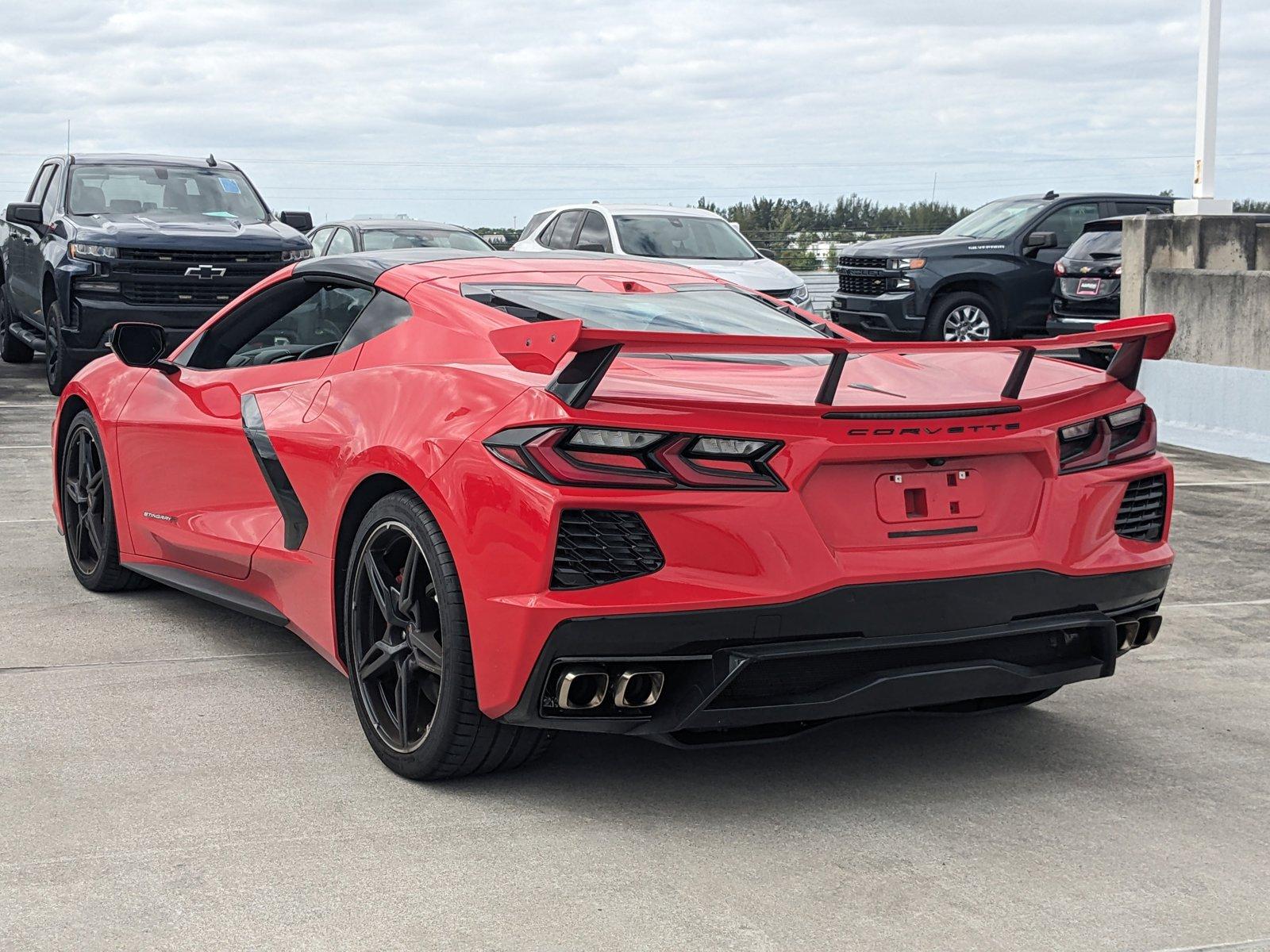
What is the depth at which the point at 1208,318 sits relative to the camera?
40.4ft

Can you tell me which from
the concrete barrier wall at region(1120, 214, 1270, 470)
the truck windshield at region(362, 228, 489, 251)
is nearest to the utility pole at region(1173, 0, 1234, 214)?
the concrete barrier wall at region(1120, 214, 1270, 470)

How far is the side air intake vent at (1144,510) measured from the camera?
394 centimetres

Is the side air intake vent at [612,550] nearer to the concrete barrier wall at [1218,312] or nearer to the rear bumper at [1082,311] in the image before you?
the concrete barrier wall at [1218,312]

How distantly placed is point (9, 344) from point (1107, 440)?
14.6m

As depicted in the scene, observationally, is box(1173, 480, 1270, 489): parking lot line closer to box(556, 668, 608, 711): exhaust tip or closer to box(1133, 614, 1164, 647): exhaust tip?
box(1133, 614, 1164, 647): exhaust tip

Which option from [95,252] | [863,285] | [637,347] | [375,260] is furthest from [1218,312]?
[637,347]

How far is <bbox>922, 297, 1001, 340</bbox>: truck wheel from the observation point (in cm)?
1711

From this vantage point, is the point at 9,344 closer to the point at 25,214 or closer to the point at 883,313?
the point at 25,214

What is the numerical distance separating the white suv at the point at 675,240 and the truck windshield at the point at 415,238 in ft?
3.37

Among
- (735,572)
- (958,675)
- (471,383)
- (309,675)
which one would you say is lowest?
(309,675)

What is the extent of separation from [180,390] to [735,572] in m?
2.65

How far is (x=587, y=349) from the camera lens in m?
3.29

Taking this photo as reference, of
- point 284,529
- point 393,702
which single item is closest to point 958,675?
point 393,702

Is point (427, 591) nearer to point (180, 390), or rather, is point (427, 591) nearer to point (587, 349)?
point (587, 349)
